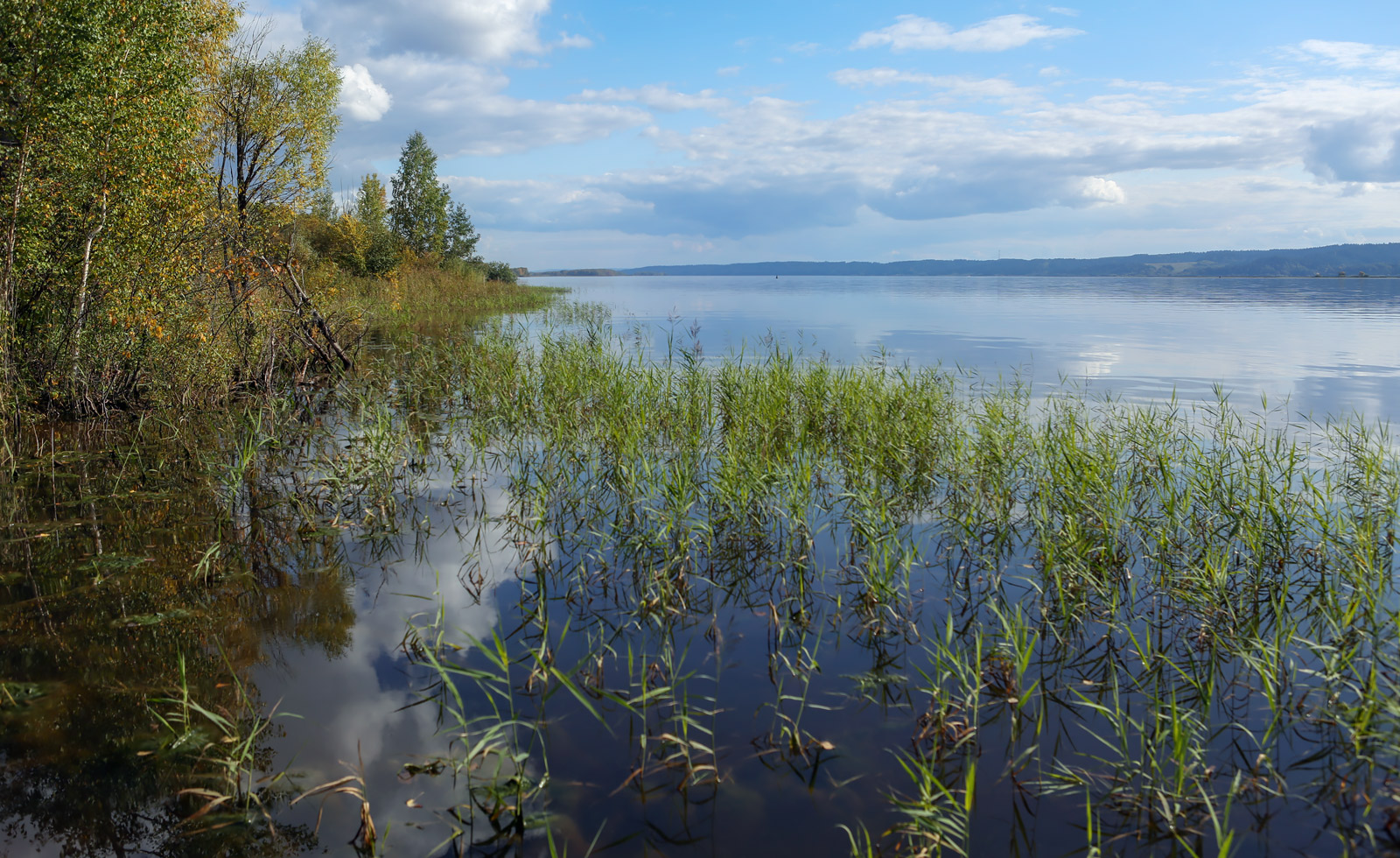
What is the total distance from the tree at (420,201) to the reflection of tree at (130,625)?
53.2 m

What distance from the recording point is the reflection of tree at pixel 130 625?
3637mm

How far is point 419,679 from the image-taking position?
196 inches

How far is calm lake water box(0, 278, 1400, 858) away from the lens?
11.9 ft

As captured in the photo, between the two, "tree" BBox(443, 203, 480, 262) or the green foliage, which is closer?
the green foliage

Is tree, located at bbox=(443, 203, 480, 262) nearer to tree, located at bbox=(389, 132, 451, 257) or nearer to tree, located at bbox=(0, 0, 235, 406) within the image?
tree, located at bbox=(389, 132, 451, 257)

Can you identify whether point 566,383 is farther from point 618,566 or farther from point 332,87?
point 332,87

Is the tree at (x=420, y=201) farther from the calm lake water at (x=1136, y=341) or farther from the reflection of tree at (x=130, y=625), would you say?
the reflection of tree at (x=130, y=625)

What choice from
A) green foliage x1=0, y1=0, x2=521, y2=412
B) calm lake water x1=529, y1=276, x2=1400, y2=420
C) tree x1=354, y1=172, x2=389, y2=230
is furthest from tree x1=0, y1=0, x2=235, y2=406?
tree x1=354, y1=172, x2=389, y2=230

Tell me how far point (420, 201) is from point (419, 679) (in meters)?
60.6

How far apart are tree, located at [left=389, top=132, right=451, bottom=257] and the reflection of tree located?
175ft

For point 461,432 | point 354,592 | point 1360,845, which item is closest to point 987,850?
point 1360,845

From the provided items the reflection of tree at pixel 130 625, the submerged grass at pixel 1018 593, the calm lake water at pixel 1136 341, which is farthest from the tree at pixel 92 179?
the calm lake water at pixel 1136 341

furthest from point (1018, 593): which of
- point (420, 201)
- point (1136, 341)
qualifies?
point (420, 201)

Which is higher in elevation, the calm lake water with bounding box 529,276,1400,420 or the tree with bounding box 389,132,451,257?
the tree with bounding box 389,132,451,257
